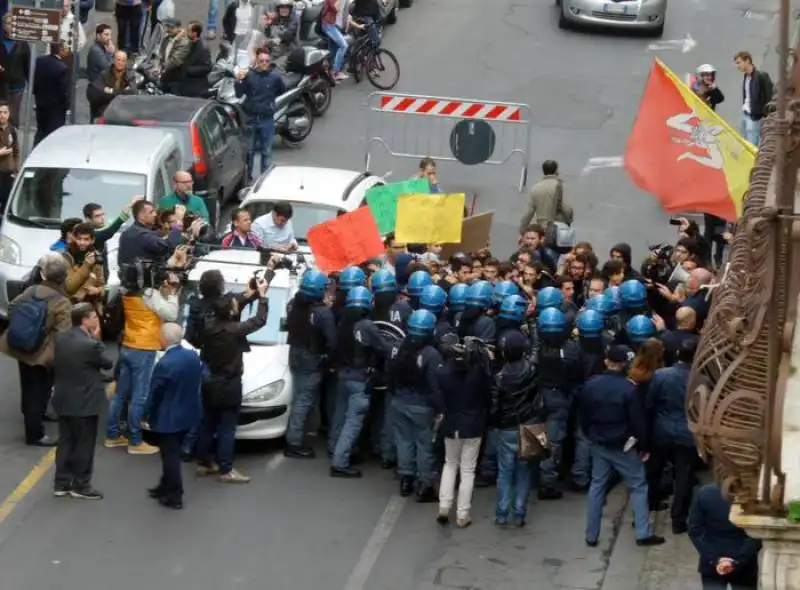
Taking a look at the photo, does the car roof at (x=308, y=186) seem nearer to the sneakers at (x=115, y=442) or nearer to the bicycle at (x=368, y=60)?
the sneakers at (x=115, y=442)

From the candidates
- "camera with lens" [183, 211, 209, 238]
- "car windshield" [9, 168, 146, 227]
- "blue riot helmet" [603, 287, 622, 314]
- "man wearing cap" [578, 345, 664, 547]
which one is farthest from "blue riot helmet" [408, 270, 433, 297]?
"car windshield" [9, 168, 146, 227]

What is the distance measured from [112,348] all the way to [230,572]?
5.04m

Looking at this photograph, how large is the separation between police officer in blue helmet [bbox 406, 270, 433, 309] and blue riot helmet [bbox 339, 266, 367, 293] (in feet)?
1.35

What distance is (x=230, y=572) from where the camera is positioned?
46.4 feet

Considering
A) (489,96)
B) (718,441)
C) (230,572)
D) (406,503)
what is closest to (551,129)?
(489,96)

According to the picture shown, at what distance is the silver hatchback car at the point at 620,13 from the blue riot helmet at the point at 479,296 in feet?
51.4

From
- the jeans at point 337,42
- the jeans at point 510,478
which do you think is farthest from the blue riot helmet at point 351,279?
the jeans at point 337,42

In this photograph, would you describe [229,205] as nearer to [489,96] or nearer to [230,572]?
[489,96]

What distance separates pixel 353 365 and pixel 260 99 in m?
8.54

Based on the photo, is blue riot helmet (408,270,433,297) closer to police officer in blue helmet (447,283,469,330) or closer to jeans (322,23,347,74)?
police officer in blue helmet (447,283,469,330)

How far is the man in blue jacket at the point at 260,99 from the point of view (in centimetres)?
2364

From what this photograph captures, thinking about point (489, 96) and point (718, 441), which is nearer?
point (718, 441)

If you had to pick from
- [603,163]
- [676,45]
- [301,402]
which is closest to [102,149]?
[301,402]

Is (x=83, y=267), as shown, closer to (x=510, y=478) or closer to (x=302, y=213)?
(x=302, y=213)
